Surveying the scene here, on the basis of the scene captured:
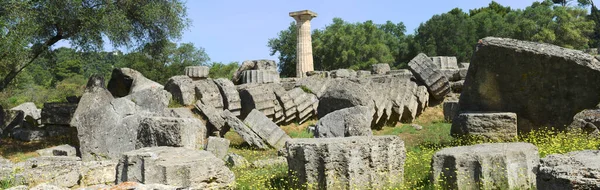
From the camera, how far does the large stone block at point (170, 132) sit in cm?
796

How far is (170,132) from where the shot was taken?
7980 mm

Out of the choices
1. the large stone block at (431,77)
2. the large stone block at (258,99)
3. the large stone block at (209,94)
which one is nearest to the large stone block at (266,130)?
the large stone block at (258,99)

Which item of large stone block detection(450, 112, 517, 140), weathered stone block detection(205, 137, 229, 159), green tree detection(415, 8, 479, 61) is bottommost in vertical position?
weathered stone block detection(205, 137, 229, 159)

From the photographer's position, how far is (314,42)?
154 ft

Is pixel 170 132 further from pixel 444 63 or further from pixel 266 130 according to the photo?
pixel 444 63

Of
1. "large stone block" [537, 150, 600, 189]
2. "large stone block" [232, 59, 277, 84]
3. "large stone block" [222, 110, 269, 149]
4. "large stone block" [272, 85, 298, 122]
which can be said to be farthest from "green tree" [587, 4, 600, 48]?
"large stone block" [537, 150, 600, 189]

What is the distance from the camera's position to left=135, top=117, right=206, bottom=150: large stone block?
796 centimetres

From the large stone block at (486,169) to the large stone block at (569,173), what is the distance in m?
1.48

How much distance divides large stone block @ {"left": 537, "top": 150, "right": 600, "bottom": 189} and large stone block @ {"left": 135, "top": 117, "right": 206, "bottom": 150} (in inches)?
200

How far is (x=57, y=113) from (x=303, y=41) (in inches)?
643

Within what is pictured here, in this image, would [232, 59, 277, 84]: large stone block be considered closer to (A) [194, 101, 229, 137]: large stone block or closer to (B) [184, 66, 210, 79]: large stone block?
(B) [184, 66, 210, 79]: large stone block

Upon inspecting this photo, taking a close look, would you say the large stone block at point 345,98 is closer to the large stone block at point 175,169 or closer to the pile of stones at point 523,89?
the pile of stones at point 523,89

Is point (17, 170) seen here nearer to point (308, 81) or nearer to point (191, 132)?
point (191, 132)

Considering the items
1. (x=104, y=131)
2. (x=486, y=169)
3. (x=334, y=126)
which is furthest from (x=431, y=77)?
(x=486, y=169)
